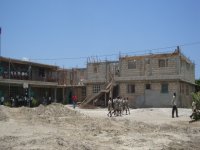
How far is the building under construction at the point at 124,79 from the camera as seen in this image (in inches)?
1524

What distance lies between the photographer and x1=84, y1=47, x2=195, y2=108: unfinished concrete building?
38.6 metres

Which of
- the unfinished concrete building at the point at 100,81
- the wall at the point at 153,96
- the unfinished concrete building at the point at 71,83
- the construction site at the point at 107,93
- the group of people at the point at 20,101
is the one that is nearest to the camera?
the construction site at the point at 107,93

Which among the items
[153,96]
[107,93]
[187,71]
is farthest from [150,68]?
[107,93]

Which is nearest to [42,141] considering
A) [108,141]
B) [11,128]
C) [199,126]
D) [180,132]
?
[108,141]

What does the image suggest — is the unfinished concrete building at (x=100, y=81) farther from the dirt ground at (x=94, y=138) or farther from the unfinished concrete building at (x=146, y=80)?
the dirt ground at (x=94, y=138)

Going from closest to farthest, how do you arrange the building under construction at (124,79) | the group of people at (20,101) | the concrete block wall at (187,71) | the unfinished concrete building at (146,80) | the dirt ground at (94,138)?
the dirt ground at (94,138)
the unfinished concrete building at (146,80)
the building under construction at (124,79)
the group of people at (20,101)
the concrete block wall at (187,71)

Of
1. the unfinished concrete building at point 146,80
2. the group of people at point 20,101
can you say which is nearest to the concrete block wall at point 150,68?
the unfinished concrete building at point 146,80

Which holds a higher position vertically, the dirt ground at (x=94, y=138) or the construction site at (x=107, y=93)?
the construction site at (x=107, y=93)

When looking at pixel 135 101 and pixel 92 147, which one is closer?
pixel 92 147

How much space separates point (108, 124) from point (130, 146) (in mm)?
7107

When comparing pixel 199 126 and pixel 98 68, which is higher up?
pixel 98 68

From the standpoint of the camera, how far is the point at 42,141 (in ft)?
44.4

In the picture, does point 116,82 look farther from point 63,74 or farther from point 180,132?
point 180,132

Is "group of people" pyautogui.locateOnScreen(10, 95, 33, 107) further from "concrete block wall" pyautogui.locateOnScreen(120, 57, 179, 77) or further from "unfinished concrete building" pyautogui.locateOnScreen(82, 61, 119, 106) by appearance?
"concrete block wall" pyautogui.locateOnScreen(120, 57, 179, 77)
